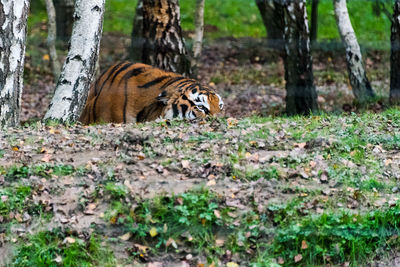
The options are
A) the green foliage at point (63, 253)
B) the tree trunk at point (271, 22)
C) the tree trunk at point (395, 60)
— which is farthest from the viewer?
the tree trunk at point (271, 22)

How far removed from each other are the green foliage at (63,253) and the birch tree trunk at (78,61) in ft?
8.89

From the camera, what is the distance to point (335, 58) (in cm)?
1608

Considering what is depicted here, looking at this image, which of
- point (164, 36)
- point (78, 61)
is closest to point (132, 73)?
point (78, 61)

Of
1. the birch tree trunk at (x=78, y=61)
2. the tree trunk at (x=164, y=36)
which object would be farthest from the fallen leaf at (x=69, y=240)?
the tree trunk at (x=164, y=36)

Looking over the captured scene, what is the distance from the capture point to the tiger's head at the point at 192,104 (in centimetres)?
806

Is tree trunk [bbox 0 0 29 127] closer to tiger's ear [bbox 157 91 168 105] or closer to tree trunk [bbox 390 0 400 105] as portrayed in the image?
tiger's ear [bbox 157 91 168 105]

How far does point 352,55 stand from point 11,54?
630cm

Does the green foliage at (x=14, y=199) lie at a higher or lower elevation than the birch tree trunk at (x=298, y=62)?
lower

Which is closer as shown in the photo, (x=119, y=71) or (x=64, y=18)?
(x=119, y=71)

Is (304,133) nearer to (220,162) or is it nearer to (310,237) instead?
(220,162)

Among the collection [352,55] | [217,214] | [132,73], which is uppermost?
[352,55]

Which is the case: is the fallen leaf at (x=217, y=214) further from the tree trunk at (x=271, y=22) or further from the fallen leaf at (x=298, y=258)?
the tree trunk at (x=271, y=22)

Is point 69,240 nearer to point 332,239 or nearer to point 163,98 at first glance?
point 332,239

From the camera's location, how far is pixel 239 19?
68.0 feet
